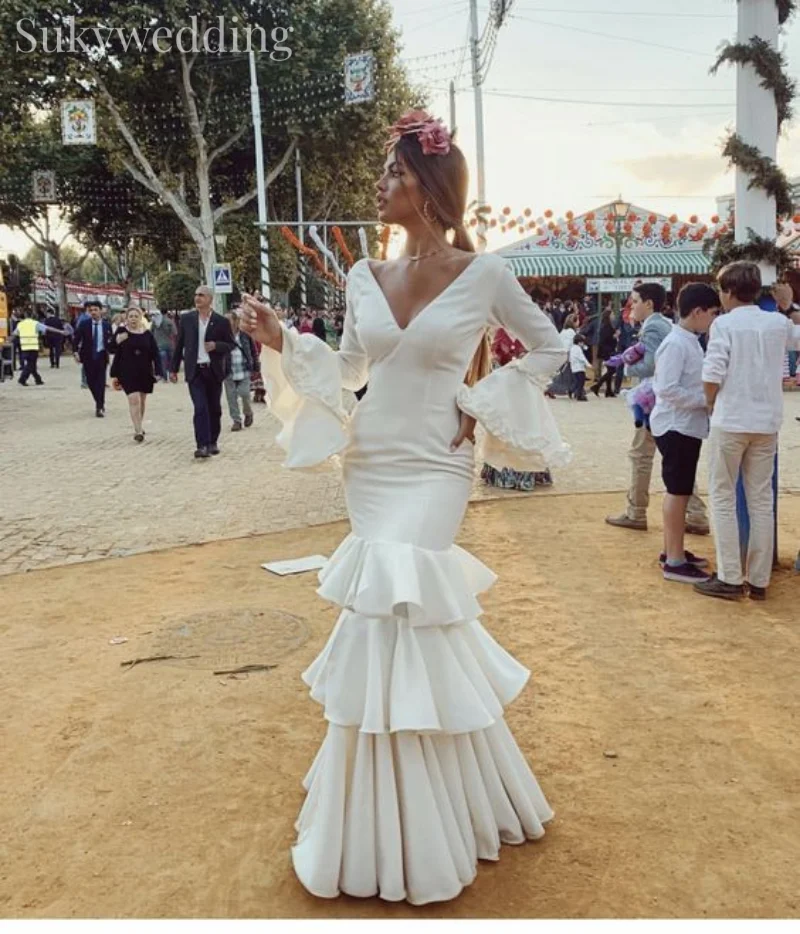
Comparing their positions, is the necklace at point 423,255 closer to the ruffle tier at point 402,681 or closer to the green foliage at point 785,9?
the ruffle tier at point 402,681

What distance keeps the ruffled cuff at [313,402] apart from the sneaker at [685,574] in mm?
3517

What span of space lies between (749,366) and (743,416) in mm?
286

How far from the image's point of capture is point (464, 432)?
2568 millimetres

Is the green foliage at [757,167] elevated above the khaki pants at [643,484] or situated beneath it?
elevated above

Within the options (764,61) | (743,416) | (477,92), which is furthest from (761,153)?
(477,92)

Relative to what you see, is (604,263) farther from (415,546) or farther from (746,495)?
(415,546)

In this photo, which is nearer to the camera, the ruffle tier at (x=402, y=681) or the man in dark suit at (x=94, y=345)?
the ruffle tier at (x=402, y=681)

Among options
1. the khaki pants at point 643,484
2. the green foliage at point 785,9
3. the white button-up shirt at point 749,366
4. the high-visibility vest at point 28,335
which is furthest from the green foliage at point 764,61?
the high-visibility vest at point 28,335

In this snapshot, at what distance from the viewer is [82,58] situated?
24.2 metres

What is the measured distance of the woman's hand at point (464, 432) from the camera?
8.32ft

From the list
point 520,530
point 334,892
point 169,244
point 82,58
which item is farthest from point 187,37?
point 334,892

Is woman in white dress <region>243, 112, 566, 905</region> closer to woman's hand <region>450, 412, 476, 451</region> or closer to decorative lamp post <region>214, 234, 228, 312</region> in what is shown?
woman's hand <region>450, 412, 476, 451</region>
